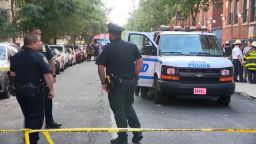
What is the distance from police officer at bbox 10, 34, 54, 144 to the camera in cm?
627

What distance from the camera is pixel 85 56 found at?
47156 millimetres

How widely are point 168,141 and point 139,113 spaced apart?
2.87 m

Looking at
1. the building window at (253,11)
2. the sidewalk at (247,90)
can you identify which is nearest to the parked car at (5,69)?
the sidewalk at (247,90)

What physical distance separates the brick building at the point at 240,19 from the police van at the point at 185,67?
17389mm

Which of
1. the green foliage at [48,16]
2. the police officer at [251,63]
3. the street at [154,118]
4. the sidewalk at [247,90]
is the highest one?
the green foliage at [48,16]

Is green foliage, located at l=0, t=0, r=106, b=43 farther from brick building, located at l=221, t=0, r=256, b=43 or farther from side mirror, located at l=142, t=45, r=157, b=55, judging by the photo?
side mirror, located at l=142, t=45, r=157, b=55

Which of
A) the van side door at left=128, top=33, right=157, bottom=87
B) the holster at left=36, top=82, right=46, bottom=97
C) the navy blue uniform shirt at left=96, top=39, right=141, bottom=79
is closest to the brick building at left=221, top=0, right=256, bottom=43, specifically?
the van side door at left=128, top=33, right=157, bottom=87

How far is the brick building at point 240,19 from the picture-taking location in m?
30.1

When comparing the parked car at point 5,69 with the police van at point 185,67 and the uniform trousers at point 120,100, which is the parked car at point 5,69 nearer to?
the police van at point 185,67

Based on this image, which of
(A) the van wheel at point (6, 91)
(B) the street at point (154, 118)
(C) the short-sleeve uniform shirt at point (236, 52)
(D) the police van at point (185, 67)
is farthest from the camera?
(C) the short-sleeve uniform shirt at point (236, 52)

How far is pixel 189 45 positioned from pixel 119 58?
5.43 meters

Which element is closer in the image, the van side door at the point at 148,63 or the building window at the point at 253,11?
the van side door at the point at 148,63

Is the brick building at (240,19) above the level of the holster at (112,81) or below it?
above

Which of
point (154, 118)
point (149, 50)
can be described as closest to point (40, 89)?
point (154, 118)
